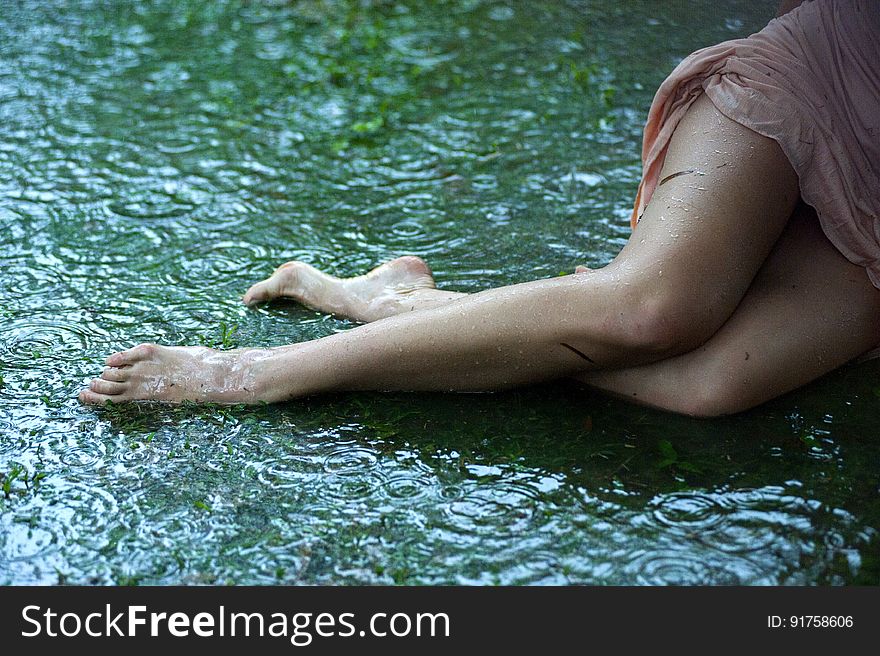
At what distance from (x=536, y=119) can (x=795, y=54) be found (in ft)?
5.82

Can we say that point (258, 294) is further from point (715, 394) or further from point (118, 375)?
point (715, 394)

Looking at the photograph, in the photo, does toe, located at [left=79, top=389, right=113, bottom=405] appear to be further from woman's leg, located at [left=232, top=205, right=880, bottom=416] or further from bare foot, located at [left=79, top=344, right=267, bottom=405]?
woman's leg, located at [left=232, top=205, right=880, bottom=416]

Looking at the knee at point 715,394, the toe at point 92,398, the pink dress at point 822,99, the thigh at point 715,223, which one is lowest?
the toe at point 92,398

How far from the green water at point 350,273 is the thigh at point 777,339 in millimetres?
63

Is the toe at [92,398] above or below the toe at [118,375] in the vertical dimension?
below

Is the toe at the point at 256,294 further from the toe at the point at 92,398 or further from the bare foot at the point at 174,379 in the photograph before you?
the toe at the point at 92,398

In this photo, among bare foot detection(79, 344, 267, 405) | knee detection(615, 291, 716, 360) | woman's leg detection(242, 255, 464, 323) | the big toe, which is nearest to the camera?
knee detection(615, 291, 716, 360)

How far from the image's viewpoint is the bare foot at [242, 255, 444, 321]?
2.47 m

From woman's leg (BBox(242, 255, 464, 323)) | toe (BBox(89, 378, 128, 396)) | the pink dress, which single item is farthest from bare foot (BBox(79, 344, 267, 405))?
the pink dress

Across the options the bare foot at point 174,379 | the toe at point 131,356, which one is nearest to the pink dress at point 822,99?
the bare foot at point 174,379

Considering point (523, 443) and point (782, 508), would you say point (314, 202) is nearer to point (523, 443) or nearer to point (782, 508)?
point (523, 443)

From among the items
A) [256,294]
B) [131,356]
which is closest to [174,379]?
[131,356]

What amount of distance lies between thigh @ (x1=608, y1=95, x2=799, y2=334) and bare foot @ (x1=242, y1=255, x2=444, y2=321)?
24.7 inches

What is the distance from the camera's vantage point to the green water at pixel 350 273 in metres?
1.74
